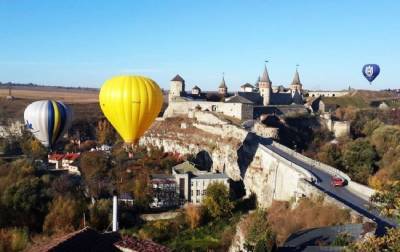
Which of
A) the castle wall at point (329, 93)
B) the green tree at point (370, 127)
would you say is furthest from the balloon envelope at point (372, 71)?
the castle wall at point (329, 93)

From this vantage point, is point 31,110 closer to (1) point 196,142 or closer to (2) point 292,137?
(1) point 196,142

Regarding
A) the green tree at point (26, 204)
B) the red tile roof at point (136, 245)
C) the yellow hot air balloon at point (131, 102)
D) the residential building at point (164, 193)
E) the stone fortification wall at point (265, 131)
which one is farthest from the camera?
the stone fortification wall at point (265, 131)

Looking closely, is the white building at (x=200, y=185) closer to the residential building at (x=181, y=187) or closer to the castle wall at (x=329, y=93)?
the residential building at (x=181, y=187)

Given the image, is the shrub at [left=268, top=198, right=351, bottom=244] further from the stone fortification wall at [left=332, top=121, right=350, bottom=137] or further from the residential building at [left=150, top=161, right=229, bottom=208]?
the stone fortification wall at [left=332, top=121, right=350, bottom=137]

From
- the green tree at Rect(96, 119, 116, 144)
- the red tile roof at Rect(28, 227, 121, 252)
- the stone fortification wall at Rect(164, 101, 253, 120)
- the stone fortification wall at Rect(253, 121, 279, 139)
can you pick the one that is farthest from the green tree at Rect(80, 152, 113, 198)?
the red tile roof at Rect(28, 227, 121, 252)

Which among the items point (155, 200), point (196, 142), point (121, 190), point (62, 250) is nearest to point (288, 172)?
point (155, 200)

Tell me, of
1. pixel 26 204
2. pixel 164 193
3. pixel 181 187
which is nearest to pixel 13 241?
pixel 26 204
